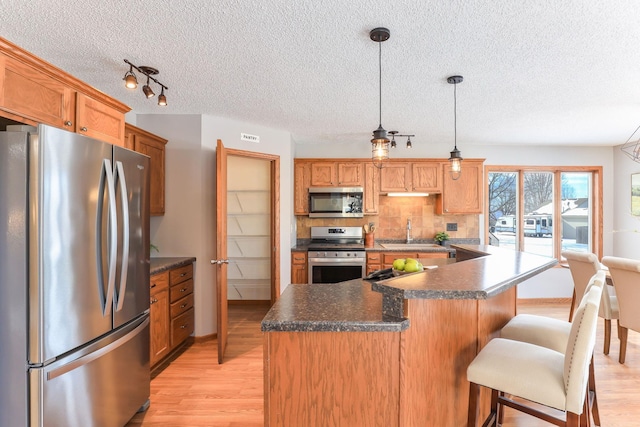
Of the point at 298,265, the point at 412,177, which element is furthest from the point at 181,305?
the point at 412,177

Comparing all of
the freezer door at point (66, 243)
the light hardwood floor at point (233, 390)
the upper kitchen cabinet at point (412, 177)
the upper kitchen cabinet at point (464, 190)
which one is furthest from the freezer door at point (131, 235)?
the upper kitchen cabinet at point (464, 190)

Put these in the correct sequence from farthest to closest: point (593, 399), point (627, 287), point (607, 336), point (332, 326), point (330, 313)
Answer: point (607, 336), point (627, 287), point (593, 399), point (330, 313), point (332, 326)

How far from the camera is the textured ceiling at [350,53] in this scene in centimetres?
172

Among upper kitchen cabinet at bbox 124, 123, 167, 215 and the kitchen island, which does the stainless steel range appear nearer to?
upper kitchen cabinet at bbox 124, 123, 167, 215

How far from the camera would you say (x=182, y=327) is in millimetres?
3227

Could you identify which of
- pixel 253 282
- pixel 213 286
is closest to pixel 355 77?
pixel 213 286

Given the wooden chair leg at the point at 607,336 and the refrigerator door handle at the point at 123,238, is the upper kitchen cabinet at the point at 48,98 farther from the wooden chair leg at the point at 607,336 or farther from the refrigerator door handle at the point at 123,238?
the wooden chair leg at the point at 607,336

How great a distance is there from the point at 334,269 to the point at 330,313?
2897mm

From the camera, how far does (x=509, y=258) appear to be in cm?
233

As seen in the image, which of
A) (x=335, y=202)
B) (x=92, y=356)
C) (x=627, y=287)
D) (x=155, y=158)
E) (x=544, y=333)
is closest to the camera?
(x=92, y=356)

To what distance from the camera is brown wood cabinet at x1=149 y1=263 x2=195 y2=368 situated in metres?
2.77

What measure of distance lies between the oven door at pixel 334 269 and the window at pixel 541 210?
224cm

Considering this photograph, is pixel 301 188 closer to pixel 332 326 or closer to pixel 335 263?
pixel 335 263

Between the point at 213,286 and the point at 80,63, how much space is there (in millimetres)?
2293
